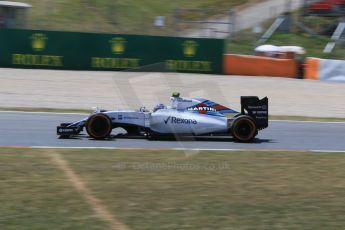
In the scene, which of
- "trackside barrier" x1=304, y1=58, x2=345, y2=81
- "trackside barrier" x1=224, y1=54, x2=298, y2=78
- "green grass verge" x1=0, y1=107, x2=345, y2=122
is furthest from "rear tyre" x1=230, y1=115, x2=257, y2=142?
"trackside barrier" x1=304, y1=58, x2=345, y2=81

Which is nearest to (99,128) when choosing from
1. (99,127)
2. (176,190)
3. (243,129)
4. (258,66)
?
(99,127)

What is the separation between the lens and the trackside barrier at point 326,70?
78.2 ft

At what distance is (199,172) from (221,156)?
1.30 meters

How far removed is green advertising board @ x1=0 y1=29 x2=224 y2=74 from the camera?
22.8 meters

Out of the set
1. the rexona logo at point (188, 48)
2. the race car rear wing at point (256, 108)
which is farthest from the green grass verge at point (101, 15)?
the race car rear wing at point (256, 108)

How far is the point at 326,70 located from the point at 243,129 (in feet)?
46.4

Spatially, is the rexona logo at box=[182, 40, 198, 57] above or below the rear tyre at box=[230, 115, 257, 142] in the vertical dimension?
above

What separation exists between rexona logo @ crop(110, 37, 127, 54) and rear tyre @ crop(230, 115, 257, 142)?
13.0 metres

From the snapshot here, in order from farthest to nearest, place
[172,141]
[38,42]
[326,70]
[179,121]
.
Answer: [326,70] < [38,42] < [172,141] < [179,121]

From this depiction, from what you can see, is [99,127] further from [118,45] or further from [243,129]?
[118,45]

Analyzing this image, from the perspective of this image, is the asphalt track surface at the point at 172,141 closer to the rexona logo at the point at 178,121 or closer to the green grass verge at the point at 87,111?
the rexona logo at the point at 178,121

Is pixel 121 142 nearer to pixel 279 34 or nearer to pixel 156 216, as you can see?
pixel 156 216

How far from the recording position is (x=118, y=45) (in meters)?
23.1

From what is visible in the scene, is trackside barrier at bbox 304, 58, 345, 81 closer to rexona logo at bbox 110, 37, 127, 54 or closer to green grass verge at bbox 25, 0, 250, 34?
rexona logo at bbox 110, 37, 127, 54
